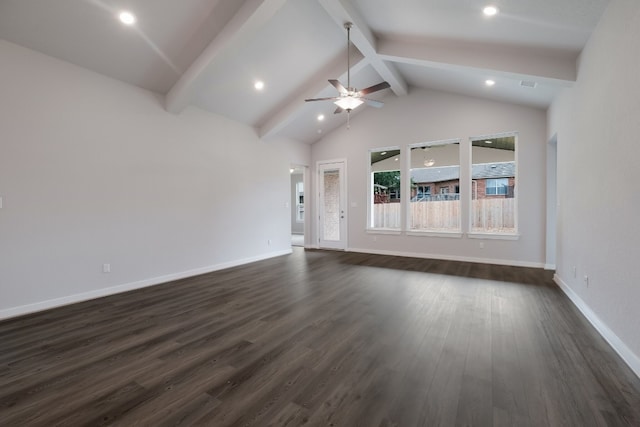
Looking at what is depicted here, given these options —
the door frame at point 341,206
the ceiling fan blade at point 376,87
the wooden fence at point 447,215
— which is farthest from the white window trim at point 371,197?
the ceiling fan blade at point 376,87

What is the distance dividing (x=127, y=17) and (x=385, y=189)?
5890 millimetres

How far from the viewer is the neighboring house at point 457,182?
6035 mm

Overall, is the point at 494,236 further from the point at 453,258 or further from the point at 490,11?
the point at 490,11

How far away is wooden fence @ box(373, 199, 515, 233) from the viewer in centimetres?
602

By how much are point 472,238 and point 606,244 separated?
3590 mm

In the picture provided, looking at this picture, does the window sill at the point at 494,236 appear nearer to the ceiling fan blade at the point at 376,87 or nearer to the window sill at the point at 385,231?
the window sill at the point at 385,231

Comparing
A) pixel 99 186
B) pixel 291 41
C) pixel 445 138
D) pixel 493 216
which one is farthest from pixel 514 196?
pixel 99 186

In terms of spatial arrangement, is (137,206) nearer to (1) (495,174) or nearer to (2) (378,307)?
(2) (378,307)

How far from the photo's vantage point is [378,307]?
3.49 metres

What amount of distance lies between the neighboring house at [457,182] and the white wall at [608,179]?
7.11 feet

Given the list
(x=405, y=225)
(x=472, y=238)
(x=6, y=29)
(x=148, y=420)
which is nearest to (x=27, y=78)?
(x=6, y=29)

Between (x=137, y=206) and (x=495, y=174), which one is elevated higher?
(x=495, y=174)

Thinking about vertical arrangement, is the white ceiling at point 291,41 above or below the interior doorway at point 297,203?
above

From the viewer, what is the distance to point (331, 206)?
8.30 meters
